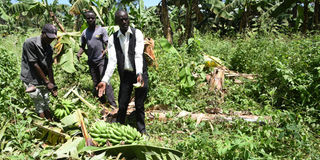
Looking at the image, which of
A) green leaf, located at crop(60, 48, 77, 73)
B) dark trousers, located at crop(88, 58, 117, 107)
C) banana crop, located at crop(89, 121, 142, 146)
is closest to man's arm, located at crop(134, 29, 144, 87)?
banana crop, located at crop(89, 121, 142, 146)

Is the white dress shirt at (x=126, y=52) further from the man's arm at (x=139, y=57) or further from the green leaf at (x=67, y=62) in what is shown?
the green leaf at (x=67, y=62)

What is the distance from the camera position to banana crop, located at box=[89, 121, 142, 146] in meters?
2.99

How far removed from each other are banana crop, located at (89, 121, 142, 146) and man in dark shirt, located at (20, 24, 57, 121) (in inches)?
37.2

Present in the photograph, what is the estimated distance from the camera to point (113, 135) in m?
2.99

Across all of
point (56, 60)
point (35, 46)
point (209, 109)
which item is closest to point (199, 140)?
point (209, 109)

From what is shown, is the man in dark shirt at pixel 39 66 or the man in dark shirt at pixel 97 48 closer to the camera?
the man in dark shirt at pixel 39 66

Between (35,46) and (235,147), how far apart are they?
284 cm

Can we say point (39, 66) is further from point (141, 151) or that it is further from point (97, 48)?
point (141, 151)

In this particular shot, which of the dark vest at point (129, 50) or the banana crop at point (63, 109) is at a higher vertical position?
the dark vest at point (129, 50)

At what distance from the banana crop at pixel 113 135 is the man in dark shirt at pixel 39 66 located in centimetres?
95

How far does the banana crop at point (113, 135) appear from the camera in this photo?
2986 mm

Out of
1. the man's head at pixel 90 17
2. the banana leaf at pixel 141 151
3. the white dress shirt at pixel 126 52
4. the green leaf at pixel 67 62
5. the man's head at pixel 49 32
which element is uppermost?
the man's head at pixel 90 17

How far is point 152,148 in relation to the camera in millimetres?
2617

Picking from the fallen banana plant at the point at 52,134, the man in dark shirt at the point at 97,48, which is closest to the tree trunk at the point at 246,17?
the man in dark shirt at the point at 97,48
